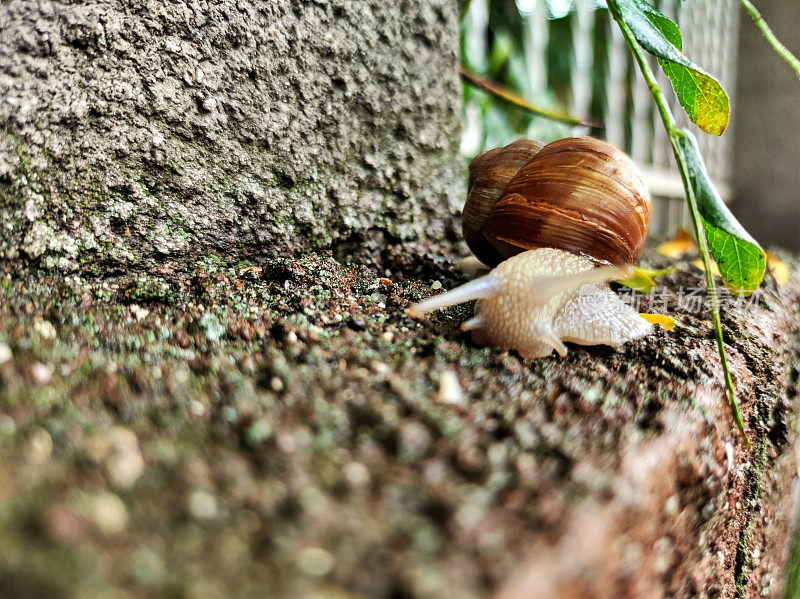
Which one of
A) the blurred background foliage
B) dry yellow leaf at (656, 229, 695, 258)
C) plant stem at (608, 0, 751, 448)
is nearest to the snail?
plant stem at (608, 0, 751, 448)

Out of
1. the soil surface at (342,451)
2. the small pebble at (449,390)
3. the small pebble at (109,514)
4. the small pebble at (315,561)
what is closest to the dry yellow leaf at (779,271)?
the soil surface at (342,451)

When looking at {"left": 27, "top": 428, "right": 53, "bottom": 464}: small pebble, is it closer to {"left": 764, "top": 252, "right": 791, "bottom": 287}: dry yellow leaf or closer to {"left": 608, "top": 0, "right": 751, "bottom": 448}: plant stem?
{"left": 608, "top": 0, "right": 751, "bottom": 448}: plant stem

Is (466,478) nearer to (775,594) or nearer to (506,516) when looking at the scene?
(506,516)

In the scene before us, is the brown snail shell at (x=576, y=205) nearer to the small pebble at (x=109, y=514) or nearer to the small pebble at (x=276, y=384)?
the small pebble at (x=276, y=384)

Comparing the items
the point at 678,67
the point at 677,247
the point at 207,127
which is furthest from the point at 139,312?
the point at 677,247

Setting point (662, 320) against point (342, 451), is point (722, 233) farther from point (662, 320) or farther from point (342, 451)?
point (342, 451)

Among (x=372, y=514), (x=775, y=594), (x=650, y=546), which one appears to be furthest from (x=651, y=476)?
(x=775, y=594)
